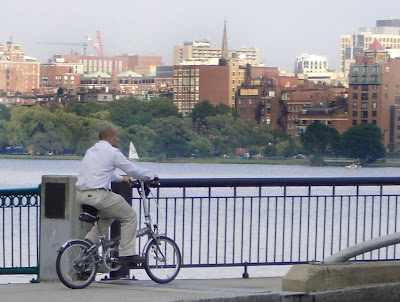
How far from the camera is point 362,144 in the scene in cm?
12231

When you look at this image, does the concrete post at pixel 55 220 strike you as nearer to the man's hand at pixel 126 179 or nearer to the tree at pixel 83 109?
the man's hand at pixel 126 179

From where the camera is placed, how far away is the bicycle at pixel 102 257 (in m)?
8.59

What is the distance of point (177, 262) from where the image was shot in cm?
931

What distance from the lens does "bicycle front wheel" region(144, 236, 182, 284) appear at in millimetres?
9180

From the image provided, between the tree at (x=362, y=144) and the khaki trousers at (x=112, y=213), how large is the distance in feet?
370

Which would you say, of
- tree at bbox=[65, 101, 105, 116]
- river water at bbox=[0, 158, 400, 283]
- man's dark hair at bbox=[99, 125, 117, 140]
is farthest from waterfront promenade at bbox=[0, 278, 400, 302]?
tree at bbox=[65, 101, 105, 116]

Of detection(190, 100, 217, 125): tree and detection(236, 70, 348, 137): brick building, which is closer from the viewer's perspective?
detection(190, 100, 217, 125): tree

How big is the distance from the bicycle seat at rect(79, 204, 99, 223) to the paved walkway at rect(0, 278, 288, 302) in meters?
0.63

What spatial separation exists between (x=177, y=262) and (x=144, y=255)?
0.39 metres

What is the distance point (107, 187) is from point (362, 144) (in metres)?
116

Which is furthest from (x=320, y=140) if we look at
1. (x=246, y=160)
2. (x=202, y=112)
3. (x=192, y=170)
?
(x=202, y=112)

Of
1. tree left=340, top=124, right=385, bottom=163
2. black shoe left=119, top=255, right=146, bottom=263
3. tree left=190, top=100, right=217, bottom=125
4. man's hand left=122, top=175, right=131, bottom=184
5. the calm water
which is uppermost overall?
tree left=190, top=100, right=217, bottom=125

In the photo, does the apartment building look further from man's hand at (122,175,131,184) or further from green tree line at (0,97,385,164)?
man's hand at (122,175,131,184)

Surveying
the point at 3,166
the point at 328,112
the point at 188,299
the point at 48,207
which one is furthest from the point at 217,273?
the point at 328,112
